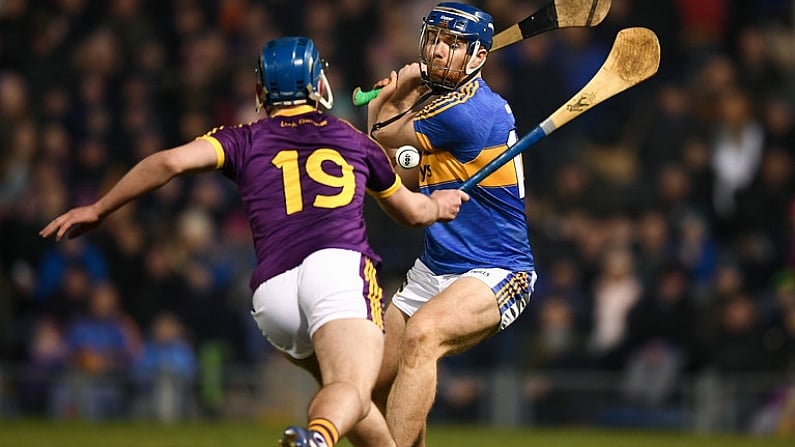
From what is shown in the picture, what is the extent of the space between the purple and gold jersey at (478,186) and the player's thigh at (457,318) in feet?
0.70

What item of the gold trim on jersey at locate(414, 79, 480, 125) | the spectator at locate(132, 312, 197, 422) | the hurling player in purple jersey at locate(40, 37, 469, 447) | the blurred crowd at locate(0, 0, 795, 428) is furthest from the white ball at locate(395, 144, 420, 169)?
the spectator at locate(132, 312, 197, 422)

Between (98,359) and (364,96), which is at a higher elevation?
(364,96)

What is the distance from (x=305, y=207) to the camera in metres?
6.27

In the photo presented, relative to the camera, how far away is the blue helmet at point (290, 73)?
250 inches

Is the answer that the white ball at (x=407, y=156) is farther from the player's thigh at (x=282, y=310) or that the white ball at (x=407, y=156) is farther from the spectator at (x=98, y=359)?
the spectator at (x=98, y=359)

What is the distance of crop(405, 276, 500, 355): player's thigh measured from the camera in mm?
7129

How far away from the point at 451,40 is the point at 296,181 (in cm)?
161

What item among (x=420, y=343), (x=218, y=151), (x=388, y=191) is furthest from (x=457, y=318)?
(x=218, y=151)

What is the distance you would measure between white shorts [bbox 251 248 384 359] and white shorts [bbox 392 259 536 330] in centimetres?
117

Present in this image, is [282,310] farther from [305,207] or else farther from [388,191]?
[388,191]

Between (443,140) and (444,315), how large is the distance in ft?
2.79

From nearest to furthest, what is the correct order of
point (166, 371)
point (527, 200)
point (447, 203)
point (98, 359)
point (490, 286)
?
point (447, 203) → point (490, 286) → point (166, 371) → point (98, 359) → point (527, 200)

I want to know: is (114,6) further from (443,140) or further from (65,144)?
(443,140)

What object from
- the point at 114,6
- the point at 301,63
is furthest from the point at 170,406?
the point at 301,63
